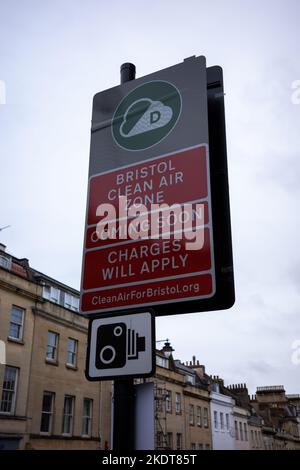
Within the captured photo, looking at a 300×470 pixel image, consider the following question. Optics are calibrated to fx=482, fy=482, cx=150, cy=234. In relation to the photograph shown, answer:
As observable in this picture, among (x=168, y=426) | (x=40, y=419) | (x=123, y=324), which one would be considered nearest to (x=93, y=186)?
(x=123, y=324)

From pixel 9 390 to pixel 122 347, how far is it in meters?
21.5

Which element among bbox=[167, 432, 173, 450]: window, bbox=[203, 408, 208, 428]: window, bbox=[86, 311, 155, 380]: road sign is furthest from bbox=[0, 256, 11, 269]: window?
bbox=[203, 408, 208, 428]: window

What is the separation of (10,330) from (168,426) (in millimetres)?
17963

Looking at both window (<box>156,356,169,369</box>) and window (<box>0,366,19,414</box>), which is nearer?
window (<box>0,366,19,414</box>)

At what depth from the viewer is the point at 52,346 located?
25688 mm

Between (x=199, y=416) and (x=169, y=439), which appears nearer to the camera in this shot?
(x=169, y=439)

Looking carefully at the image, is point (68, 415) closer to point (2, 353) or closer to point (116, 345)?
point (2, 353)

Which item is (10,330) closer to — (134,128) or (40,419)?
(40,419)

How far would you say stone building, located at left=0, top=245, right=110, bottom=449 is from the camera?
22.3m

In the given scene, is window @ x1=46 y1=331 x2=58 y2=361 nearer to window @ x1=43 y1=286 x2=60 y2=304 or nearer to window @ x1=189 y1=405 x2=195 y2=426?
window @ x1=43 y1=286 x2=60 y2=304

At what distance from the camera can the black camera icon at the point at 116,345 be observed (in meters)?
2.65

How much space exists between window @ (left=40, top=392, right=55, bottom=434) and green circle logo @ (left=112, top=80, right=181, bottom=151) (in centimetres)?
2316

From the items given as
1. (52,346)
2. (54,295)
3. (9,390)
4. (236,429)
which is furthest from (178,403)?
(9,390)

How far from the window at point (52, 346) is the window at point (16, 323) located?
90.4 inches
